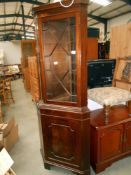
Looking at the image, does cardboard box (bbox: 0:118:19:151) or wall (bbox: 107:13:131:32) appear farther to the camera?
wall (bbox: 107:13:131:32)

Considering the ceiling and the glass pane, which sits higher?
the ceiling

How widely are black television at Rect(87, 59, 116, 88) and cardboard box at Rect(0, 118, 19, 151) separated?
1.49 meters

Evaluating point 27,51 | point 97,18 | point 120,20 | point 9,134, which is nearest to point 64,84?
point 9,134

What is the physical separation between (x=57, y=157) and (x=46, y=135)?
32 centimetres

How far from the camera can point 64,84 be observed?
1.81 metres

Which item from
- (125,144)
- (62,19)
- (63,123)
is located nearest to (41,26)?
(62,19)

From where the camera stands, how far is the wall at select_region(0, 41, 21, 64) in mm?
10250

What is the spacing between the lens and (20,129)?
3.19m

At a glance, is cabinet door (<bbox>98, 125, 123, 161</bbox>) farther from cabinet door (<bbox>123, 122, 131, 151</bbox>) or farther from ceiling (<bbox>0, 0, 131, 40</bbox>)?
ceiling (<bbox>0, 0, 131, 40</bbox>)

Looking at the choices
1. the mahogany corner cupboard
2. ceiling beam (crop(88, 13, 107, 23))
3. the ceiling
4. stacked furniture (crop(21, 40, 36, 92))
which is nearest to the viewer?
the mahogany corner cupboard

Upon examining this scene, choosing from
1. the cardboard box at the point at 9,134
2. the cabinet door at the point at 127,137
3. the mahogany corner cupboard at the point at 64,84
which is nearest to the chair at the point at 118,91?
the cabinet door at the point at 127,137

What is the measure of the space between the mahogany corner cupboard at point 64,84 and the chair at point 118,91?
1.66 ft

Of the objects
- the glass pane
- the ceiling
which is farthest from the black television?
the ceiling

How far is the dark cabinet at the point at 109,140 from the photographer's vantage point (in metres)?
1.87
